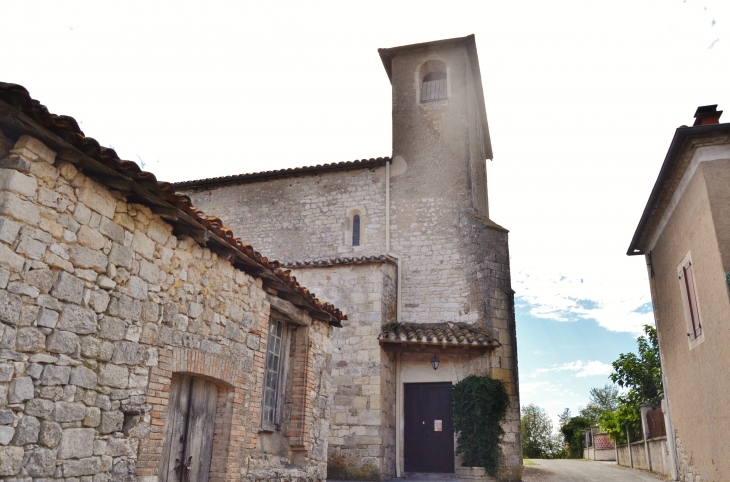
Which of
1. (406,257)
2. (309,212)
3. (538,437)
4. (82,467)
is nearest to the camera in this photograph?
(82,467)

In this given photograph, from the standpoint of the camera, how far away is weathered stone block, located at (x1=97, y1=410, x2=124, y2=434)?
469 cm

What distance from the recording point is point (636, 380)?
20234mm

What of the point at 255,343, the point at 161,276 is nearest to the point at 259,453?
the point at 255,343

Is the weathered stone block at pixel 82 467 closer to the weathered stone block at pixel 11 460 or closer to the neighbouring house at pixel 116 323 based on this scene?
the neighbouring house at pixel 116 323

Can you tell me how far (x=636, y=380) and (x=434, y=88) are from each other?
13.2 m

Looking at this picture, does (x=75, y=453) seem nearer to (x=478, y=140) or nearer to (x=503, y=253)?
(x=503, y=253)

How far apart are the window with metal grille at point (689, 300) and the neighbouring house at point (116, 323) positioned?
22.0ft

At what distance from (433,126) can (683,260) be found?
28.4 feet

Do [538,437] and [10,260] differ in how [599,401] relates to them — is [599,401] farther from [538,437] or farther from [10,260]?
[10,260]

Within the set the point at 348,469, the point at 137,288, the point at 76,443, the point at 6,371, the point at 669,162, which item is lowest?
the point at 348,469

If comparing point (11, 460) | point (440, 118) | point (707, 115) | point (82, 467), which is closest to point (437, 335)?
point (440, 118)

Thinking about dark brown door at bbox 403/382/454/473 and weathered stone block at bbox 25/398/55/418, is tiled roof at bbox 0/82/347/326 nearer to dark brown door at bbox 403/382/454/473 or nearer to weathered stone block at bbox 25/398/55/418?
weathered stone block at bbox 25/398/55/418

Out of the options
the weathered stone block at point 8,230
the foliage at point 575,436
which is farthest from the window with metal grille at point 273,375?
the foliage at point 575,436

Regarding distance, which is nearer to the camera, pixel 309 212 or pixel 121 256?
pixel 121 256
